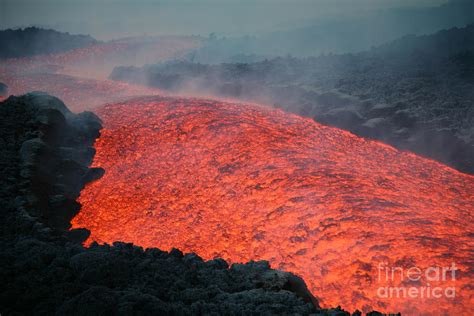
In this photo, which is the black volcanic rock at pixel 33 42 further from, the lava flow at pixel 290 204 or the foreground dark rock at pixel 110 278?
the foreground dark rock at pixel 110 278

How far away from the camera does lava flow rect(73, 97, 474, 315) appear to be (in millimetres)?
5023

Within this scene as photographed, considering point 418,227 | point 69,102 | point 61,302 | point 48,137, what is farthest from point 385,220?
point 69,102

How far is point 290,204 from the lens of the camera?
6.44 metres

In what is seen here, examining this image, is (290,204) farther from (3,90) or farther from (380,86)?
(3,90)

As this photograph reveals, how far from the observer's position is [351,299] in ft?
15.1

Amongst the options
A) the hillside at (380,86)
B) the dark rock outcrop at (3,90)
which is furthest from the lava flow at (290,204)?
the dark rock outcrop at (3,90)

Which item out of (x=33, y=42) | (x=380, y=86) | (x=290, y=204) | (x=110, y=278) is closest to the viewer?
(x=110, y=278)

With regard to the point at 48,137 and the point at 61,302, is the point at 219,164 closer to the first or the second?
the point at 48,137

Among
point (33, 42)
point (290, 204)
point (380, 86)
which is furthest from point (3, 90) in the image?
point (380, 86)

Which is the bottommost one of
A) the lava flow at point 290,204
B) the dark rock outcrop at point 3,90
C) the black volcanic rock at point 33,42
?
the lava flow at point 290,204

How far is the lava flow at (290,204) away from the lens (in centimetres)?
502

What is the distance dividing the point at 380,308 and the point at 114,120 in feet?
31.6

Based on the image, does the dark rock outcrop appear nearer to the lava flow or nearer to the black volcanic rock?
the lava flow

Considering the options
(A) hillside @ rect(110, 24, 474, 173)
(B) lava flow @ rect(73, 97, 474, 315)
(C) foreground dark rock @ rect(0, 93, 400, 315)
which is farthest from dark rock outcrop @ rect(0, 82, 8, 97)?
(C) foreground dark rock @ rect(0, 93, 400, 315)
